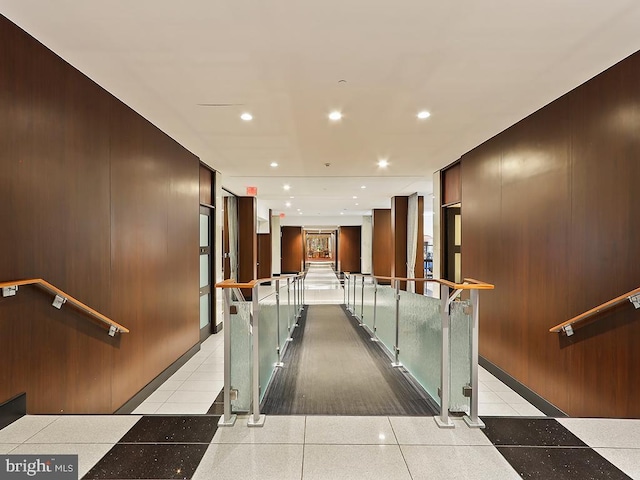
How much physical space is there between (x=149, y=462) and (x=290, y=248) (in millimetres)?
19595

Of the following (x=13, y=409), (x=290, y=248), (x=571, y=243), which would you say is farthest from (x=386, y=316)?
(x=290, y=248)

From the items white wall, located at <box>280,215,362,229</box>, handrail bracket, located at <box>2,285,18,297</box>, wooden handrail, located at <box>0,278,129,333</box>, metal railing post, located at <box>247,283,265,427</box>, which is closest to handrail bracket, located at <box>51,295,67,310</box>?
wooden handrail, located at <box>0,278,129,333</box>

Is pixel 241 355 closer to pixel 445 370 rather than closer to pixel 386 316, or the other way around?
pixel 445 370

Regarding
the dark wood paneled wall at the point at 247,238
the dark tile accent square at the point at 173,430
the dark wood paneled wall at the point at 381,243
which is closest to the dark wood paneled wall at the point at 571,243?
the dark tile accent square at the point at 173,430

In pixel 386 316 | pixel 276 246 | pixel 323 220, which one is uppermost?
pixel 323 220

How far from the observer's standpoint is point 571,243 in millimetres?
3326

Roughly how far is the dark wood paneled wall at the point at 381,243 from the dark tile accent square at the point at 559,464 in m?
11.2

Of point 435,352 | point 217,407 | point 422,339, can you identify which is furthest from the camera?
point 217,407

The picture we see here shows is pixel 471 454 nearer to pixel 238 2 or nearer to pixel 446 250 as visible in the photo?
pixel 238 2

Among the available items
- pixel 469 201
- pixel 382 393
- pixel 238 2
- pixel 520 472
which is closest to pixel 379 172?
pixel 469 201

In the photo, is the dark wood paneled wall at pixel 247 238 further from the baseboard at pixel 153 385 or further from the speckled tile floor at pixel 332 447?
the speckled tile floor at pixel 332 447

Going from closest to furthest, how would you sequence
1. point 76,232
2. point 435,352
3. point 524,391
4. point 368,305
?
point 76,232 → point 435,352 → point 524,391 → point 368,305

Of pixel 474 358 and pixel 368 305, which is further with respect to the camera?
pixel 368 305

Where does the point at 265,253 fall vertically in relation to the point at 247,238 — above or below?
below
